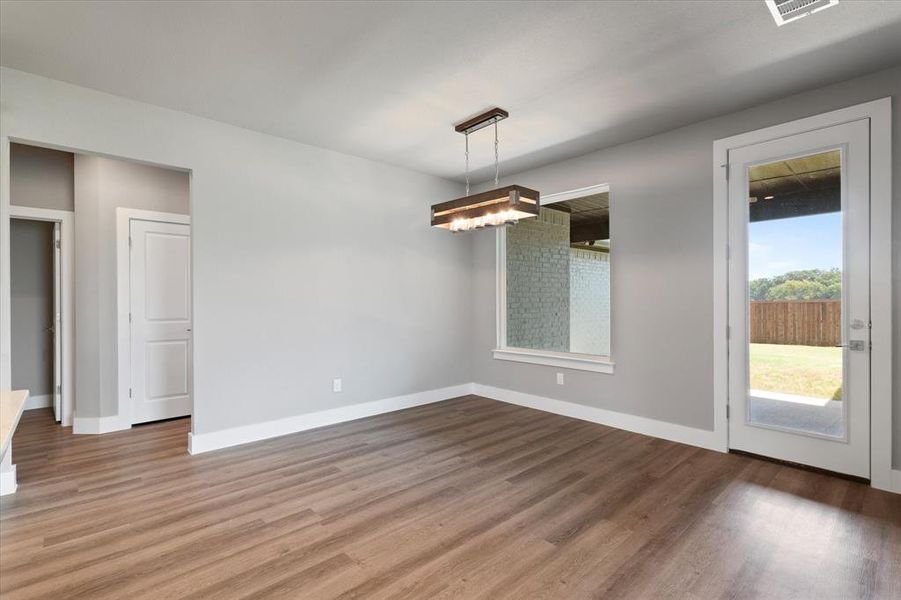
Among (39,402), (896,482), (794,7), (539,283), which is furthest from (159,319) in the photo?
(896,482)

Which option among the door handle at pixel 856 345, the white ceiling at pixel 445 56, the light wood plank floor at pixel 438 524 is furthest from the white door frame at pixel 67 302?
the door handle at pixel 856 345

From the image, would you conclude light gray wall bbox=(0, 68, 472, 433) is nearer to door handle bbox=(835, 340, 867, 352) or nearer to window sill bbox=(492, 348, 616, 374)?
window sill bbox=(492, 348, 616, 374)

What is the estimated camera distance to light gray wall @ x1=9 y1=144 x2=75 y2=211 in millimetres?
4184

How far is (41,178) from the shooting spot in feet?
14.0

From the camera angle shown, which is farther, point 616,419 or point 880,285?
point 616,419

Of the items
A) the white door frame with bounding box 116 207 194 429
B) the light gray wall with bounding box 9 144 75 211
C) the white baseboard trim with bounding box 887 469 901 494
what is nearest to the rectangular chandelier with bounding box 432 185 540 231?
the white door frame with bounding box 116 207 194 429

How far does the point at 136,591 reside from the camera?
1.89 meters

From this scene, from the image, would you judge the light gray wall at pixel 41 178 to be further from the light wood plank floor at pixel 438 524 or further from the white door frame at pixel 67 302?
the light wood plank floor at pixel 438 524

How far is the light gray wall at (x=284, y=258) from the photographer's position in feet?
10.6

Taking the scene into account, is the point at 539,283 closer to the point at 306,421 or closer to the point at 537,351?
the point at 537,351

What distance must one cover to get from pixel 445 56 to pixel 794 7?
185cm

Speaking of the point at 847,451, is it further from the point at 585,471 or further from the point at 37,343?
the point at 37,343

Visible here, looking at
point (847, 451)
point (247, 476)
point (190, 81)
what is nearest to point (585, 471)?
point (847, 451)

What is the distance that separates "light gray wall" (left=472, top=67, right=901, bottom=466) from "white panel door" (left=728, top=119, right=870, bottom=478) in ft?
0.70
